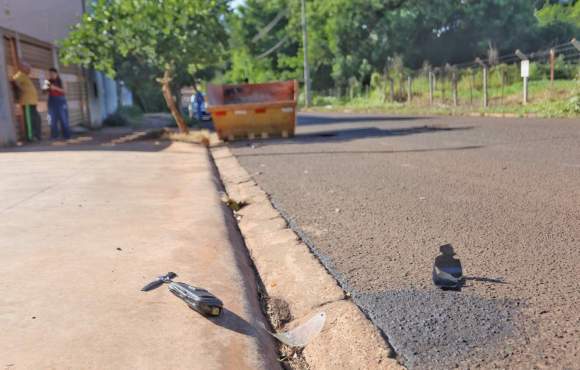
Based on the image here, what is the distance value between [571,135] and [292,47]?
4409 centimetres

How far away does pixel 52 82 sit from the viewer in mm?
13227

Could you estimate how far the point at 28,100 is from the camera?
12523 millimetres

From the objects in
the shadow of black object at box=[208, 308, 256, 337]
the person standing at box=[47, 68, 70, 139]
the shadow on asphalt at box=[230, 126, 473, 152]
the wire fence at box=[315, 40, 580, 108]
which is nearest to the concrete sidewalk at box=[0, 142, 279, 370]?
the shadow of black object at box=[208, 308, 256, 337]

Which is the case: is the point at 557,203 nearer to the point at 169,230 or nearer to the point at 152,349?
the point at 169,230

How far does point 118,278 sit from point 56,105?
38.3 ft

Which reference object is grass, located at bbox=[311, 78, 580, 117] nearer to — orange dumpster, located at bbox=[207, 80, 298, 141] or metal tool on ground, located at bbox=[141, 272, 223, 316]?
orange dumpster, located at bbox=[207, 80, 298, 141]

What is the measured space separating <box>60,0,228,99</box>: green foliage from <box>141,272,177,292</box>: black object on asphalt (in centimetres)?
1147

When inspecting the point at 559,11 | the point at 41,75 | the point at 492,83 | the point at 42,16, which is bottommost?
the point at 492,83

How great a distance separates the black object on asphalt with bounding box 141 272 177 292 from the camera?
2.84 metres

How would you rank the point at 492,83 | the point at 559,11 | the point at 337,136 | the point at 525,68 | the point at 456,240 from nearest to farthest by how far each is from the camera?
the point at 456,240 → the point at 337,136 → the point at 559,11 → the point at 525,68 → the point at 492,83

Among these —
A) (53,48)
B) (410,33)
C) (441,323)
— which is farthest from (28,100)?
(410,33)

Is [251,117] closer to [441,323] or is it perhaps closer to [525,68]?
[525,68]

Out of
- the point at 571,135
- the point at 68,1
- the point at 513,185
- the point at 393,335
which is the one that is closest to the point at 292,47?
the point at 68,1

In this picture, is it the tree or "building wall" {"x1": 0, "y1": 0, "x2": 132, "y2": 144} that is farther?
"building wall" {"x1": 0, "y1": 0, "x2": 132, "y2": 144}
